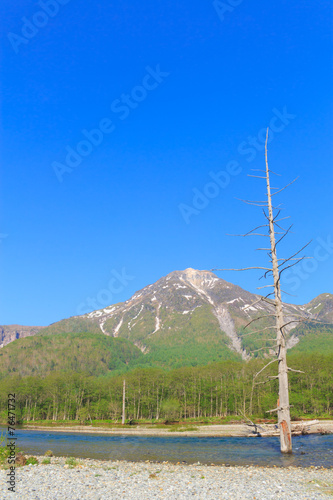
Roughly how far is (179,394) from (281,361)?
9266 centimetres

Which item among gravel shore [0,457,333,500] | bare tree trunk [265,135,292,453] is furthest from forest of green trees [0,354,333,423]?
gravel shore [0,457,333,500]

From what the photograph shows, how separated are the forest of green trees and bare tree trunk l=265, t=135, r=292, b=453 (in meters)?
66.0

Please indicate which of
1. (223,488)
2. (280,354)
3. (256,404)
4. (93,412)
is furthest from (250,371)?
(223,488)

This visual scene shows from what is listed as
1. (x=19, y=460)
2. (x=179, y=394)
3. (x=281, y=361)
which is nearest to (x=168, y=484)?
(x=281, y=361)

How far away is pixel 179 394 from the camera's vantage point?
104 metres

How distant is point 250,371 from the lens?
103 m

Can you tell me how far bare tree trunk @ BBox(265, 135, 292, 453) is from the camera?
60.4 feet

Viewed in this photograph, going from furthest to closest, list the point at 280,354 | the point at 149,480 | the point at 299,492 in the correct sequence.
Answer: the point at 280,354, the point at 149,480, the point at 299,492

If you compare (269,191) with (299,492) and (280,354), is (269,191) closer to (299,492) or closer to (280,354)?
(280,354)

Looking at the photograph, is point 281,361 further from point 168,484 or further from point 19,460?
point 19,460

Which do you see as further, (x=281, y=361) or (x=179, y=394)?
(x=179, y=394)

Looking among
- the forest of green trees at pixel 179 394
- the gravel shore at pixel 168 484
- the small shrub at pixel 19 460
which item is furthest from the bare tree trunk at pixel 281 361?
the forest of green trees at pixel 179 394

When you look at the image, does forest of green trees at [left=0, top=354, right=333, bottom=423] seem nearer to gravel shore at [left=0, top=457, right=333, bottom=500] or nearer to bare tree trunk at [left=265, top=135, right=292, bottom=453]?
bare tree trunk at [left=265, top=135, right=292, bottom=453]

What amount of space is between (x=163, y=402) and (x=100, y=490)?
95.3 meters
